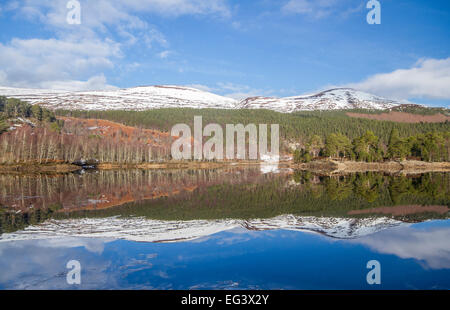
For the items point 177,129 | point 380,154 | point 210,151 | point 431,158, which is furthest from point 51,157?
point 431,158

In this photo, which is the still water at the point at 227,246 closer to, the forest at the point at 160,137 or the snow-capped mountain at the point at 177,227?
the snow-capped mountain at the point at 177,227

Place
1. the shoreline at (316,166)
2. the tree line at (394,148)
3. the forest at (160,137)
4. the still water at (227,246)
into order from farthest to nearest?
1. the forest at (160,137)
2. the tree line at (394,148)
3. the shoreline at (316,166)
4. the still water at (227,246)

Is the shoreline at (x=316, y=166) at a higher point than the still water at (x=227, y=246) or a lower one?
lower

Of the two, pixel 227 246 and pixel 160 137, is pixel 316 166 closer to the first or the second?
pixel 160 137

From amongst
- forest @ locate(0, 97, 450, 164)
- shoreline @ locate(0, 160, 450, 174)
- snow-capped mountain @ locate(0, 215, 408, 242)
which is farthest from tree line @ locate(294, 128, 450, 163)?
snow-capped mountain @ locate(0, 215, 408, 242)

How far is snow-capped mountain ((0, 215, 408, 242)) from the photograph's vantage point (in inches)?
454

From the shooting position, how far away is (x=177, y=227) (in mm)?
13234

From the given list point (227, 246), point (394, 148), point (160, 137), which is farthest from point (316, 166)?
point (227, 246)

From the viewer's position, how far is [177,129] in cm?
11762

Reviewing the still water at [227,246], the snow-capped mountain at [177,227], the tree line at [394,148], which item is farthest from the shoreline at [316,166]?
the snow-capped mountain at [177,227]

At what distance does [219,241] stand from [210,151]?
8681cm

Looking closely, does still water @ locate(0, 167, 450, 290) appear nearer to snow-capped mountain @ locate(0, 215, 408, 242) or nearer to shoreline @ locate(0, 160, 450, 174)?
snow-capped mountain @ locate(0, 215, 408, 242)

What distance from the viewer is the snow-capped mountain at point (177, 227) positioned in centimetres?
1152

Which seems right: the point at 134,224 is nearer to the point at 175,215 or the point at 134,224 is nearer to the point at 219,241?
the point at 175,215
